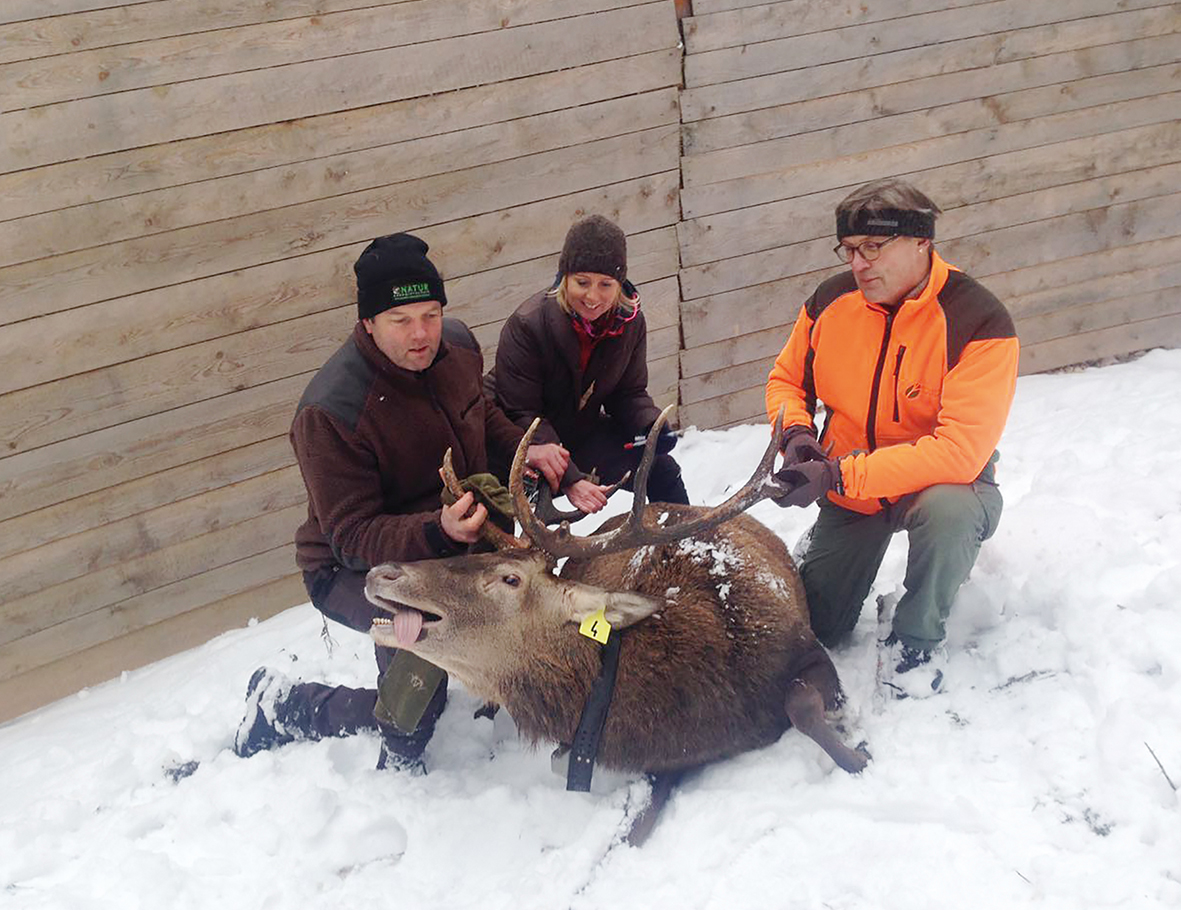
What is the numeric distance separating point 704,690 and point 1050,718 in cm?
120

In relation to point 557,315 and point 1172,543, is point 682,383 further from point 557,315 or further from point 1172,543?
point 1172,543

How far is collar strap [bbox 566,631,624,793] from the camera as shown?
11.1 feet

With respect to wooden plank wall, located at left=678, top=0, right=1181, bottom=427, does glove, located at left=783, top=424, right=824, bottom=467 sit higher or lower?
lower

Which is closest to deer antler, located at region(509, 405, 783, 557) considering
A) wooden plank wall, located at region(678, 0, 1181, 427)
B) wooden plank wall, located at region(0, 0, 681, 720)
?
wooden plank wall, located at region(0, 0, 681, 720)

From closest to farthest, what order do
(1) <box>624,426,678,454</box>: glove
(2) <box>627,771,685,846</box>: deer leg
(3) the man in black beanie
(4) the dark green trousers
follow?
(2) <box>627,771,685,846</box>: deer leg < (3) the man in black beanie < (4) the dark green trousers < (1) <box>624,426,678,454</box>: glove

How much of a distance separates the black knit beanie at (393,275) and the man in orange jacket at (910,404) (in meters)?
1.52

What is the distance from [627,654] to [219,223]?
314cm

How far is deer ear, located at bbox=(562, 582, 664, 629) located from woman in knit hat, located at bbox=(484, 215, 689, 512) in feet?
1.71

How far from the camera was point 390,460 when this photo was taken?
11.7ft

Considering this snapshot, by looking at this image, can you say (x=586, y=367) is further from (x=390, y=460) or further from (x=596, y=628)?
(x=596, y=628)

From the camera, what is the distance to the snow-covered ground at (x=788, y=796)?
2801 mm

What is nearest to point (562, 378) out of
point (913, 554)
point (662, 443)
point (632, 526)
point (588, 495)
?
point (662, 443)

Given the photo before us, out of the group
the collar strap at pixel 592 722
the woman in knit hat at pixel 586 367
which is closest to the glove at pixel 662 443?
the woman in knit hat at pixel 586 367

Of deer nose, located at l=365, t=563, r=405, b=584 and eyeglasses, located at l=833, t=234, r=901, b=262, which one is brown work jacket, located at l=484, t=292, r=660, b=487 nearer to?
deer nose, located at l=365, t=563, r=405, b=584
